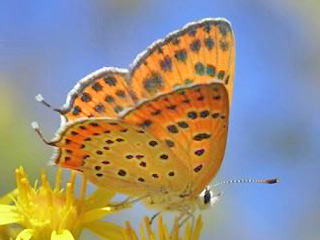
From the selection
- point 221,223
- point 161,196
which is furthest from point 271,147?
point 161,196

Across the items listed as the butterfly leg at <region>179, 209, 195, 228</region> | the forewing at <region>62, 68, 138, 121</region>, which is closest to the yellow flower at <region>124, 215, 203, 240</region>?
the butterfly leg at <region>179, 209, 195, 228</region>

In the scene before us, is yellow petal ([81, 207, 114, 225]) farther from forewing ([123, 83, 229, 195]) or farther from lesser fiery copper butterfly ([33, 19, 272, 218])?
forewing ([123, 83, 229, 195])

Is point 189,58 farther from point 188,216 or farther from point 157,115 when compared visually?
point 188,216

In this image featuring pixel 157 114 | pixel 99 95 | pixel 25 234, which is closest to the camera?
pixel 99 95

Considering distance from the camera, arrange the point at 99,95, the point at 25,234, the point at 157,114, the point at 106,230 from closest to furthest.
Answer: the point at 99,95
the point at 157,114
the point at 25,234
the point at 106,230


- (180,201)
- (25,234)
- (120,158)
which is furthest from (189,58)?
(25,234)

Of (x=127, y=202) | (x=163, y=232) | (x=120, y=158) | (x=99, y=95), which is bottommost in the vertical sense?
(x=163, y=232)

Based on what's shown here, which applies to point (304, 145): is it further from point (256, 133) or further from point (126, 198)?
point (126, 198)
